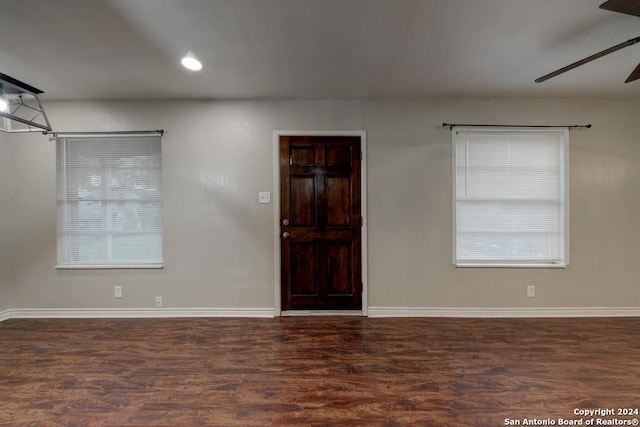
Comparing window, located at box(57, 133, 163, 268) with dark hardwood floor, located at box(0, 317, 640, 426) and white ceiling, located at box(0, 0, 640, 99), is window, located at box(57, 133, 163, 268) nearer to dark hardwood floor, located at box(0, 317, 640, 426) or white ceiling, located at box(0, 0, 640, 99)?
white ceiling, located at box(0, 0, 640, 99)

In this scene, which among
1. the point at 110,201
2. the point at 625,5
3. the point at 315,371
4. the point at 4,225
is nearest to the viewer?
the point at 625,5

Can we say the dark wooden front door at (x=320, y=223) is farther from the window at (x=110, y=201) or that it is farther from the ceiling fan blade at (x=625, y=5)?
the ceiling fan blade at (x=625, y=5)

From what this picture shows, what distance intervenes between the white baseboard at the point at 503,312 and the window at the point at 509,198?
20.0 inches

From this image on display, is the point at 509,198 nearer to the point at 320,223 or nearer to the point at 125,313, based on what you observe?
the point at 320,223

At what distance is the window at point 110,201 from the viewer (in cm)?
316

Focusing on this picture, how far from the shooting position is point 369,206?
3.16 m

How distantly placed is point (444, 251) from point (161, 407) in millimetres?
2880

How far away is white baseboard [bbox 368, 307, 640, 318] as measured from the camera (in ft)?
10.1

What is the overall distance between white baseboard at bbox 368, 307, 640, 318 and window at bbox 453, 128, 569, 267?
1.66ft

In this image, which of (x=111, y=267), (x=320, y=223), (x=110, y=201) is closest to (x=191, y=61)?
(x=320, y=223)

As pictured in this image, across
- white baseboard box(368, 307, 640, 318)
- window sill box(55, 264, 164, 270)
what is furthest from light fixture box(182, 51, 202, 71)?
white baseboard box(368, 307, 640, 318)

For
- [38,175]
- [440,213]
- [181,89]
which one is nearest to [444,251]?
[440,213]

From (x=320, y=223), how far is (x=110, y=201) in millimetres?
2404

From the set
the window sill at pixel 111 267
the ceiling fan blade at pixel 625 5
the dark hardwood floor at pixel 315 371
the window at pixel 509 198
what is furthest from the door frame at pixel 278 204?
the ceiling fan blade at pixel 625 5
